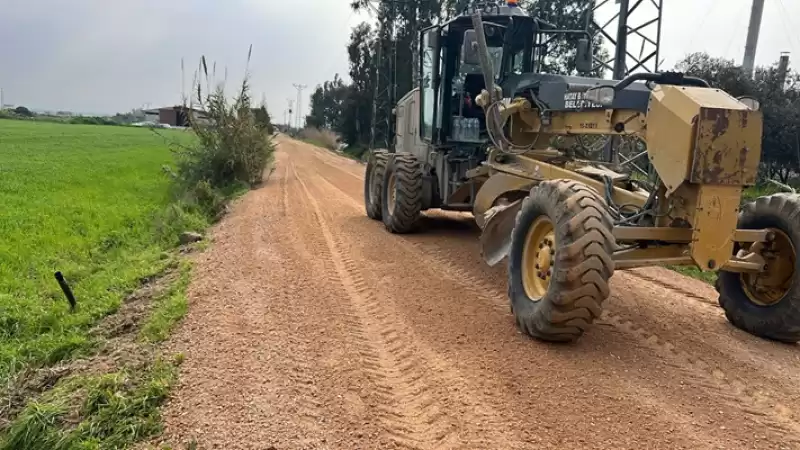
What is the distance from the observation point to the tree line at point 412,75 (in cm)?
1969

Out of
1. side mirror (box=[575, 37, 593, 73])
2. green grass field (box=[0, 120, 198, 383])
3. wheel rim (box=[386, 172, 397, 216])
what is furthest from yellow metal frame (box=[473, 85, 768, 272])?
green grass field (box=[0, 120, 198, 383])

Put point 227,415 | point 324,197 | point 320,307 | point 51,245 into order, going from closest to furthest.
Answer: point 227,415 < point 320,307 < point 51,245 < point 324,197

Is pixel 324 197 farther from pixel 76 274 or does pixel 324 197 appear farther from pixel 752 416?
pixel 752 416

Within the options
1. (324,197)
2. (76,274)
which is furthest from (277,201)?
(76,274)

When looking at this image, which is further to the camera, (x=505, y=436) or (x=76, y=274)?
(x=76, y=274)

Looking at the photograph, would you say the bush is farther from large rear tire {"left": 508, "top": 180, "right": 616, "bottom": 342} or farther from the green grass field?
large rear tire {"left": 508, "top": 180, "right": 616, "bottom": 342}

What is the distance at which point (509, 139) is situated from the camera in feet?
24.3

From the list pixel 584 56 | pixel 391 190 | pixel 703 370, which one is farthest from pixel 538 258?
pixel 391 190

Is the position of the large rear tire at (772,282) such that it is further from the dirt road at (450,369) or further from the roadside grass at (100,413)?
the roadside grass at (100,413)

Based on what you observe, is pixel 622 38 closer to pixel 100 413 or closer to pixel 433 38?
pixel 433 38

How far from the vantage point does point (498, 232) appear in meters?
6.23

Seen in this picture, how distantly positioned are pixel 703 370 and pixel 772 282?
49.7 inches

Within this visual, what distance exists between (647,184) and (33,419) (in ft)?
16.5

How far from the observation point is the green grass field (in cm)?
659
